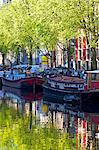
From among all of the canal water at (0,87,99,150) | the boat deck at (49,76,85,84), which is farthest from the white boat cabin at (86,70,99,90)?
the boat deck at (49,76,85,84)

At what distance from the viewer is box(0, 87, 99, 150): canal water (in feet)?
96.7

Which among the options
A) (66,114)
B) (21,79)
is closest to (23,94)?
(21,79)

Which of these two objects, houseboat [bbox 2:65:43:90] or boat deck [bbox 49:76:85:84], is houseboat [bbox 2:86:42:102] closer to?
houseboat [bbox 2:65:43:90]

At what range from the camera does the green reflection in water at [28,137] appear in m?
27.6

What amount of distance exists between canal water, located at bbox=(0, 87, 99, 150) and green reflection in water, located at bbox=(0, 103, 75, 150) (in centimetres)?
47

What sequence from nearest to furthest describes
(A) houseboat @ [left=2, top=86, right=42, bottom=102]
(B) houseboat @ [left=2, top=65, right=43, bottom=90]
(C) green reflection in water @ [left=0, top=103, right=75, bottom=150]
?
(C) green reflection in water @ [left=0, top=103, right=75, bottom=150], (A) houseboat @ [left=2, top=86, right=42, bottom=102], (B) houseboat @ [left=2, top=65, right=43, bottom=90]

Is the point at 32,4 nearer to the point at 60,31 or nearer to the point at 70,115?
the point at 60,31

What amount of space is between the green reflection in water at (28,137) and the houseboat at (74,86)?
28.7 ft

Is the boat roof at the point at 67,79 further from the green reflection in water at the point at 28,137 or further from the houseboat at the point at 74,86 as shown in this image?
the green reflection in water at the point at 28,137

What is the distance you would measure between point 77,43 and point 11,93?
81.4 feet

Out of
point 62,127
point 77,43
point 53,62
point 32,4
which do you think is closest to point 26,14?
point 32,4

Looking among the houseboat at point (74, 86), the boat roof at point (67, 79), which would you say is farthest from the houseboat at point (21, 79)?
the boat roof at point (67, 79)

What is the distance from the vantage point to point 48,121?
36594mm

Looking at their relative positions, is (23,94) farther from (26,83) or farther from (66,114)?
(66,114)
